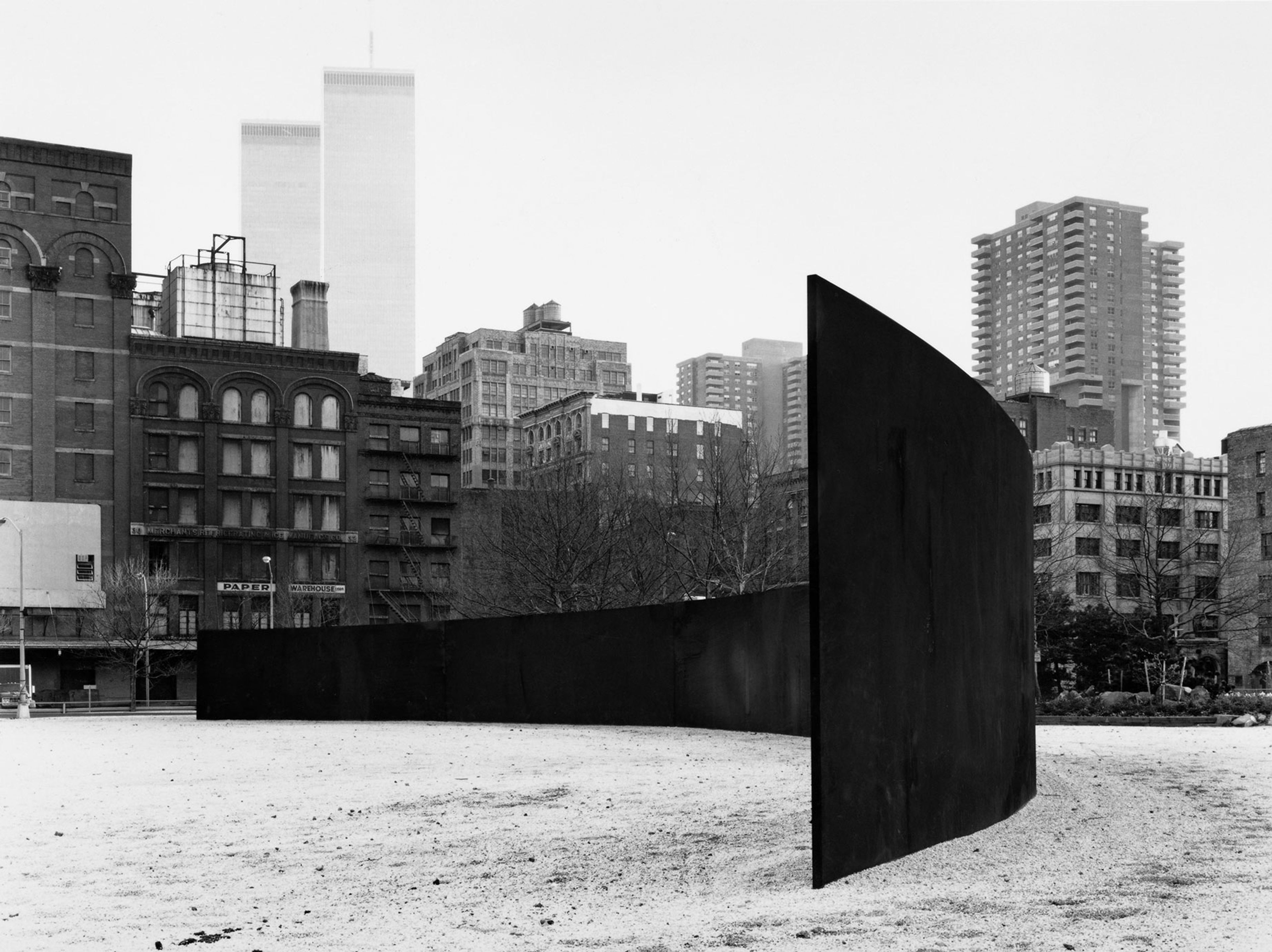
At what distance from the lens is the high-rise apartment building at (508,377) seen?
6713 inches

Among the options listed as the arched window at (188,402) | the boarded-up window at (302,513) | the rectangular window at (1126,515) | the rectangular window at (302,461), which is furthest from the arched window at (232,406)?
the rectangular window at (1126,515)

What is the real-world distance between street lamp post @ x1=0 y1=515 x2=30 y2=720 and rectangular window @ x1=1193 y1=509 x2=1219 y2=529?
75521 mm

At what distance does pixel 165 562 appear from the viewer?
3125 inches

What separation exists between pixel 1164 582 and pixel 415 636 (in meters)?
69.1

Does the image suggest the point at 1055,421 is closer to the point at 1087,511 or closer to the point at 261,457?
the point at 1087,511

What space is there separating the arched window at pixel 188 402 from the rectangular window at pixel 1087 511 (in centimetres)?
6415

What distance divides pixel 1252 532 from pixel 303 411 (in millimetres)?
59094

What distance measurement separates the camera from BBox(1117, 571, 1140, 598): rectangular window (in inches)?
2766

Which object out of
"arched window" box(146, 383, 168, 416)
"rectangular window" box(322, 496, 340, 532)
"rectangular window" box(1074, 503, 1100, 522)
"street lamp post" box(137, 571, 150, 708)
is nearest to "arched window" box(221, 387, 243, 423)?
"arched window" box(146, 383, 168, 416)

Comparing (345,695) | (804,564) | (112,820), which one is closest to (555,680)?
(345,695)

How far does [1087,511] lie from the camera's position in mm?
113938

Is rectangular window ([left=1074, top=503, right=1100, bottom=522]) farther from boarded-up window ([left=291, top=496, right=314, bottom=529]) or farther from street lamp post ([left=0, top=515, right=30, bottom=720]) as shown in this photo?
street lamp post ([left=0, top=515, right=30, bottom=720])

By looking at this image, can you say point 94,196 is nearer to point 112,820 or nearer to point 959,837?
point 112,820

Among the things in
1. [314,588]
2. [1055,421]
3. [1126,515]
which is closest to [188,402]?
[314,588]
